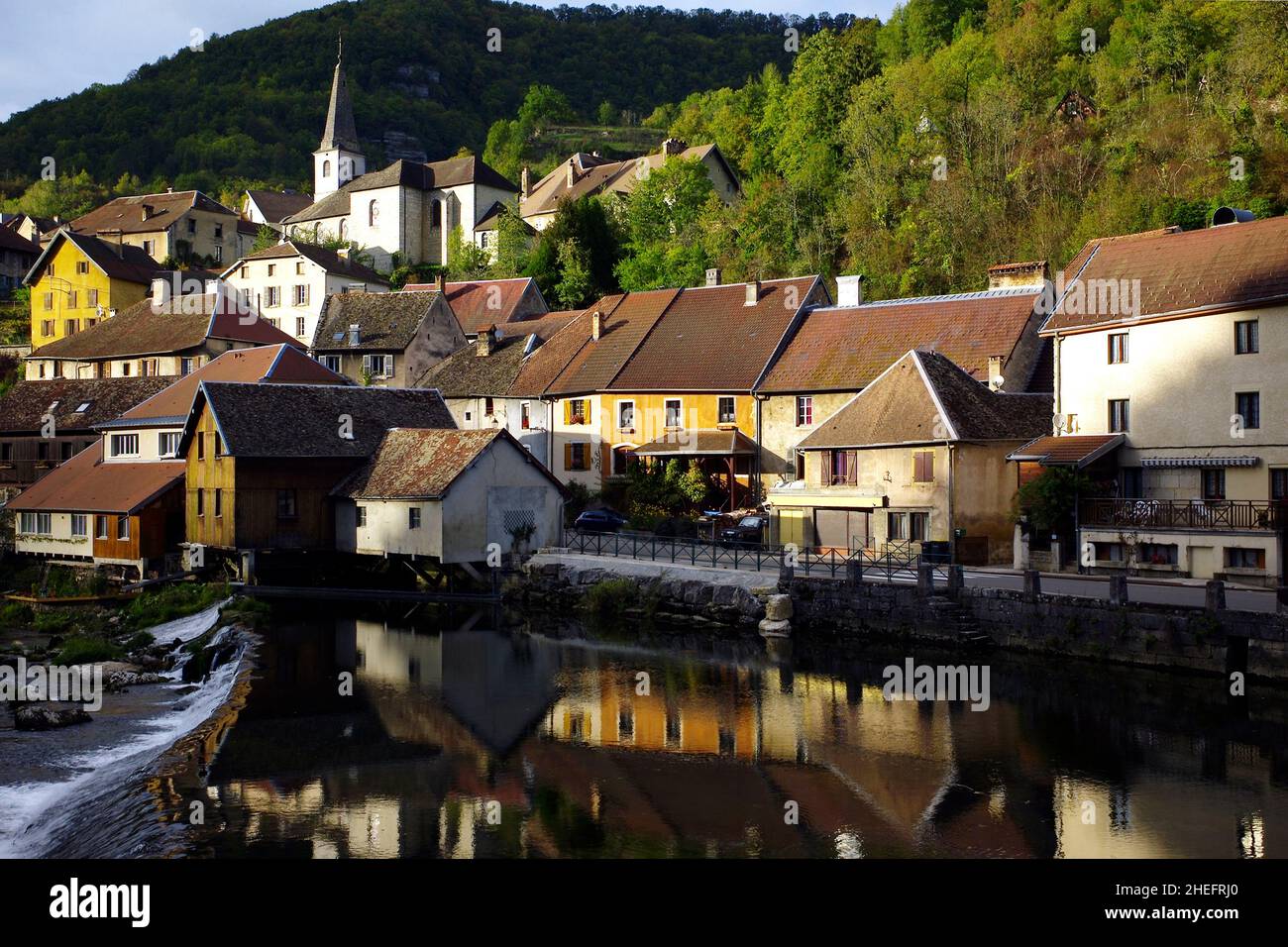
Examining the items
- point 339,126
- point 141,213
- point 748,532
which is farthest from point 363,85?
point 748,532

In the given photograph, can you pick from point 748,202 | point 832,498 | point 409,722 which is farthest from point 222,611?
point 748,202

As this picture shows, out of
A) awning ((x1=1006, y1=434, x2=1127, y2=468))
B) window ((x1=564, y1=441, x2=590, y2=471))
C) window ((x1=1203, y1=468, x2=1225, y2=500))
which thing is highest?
window ((x1=564, y1=441, x2=590, y2=471))

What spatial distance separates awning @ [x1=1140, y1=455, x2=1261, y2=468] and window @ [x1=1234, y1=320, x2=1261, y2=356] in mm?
3058

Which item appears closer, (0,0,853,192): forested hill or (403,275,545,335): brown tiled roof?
(403,275,545,335): brown tiled roof

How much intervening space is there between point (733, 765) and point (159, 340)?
178 feet

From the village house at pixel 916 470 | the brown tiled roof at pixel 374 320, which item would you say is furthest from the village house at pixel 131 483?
the village house at pixel 916 470

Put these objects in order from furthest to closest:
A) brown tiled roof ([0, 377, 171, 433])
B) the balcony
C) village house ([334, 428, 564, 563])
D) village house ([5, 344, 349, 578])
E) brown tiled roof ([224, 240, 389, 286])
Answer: brown tiled roof ([224, 240, 389, 286])
brown tiled roof ([0, 377, 171, 433])
village house ([5, 344, 349, 578])
village house ([334, 428, 564, 563])
the balcony

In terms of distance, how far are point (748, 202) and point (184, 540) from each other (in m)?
41.4

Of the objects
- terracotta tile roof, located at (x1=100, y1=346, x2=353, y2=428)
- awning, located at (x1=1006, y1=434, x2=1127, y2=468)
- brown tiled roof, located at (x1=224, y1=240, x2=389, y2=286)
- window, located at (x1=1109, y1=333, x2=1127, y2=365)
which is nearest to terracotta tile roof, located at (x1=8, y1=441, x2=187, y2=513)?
terracotta tile roof, located at (x1=100, y1=346, x2=353, y2=428)

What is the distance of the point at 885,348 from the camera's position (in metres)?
50.4

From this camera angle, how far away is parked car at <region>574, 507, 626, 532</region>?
50019mm

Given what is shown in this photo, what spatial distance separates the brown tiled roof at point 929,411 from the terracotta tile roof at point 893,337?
15.1ft

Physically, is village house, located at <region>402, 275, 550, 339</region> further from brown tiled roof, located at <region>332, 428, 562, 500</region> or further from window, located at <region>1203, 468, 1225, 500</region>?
window, located at <region>1203, 468, 1225, 500</region>
